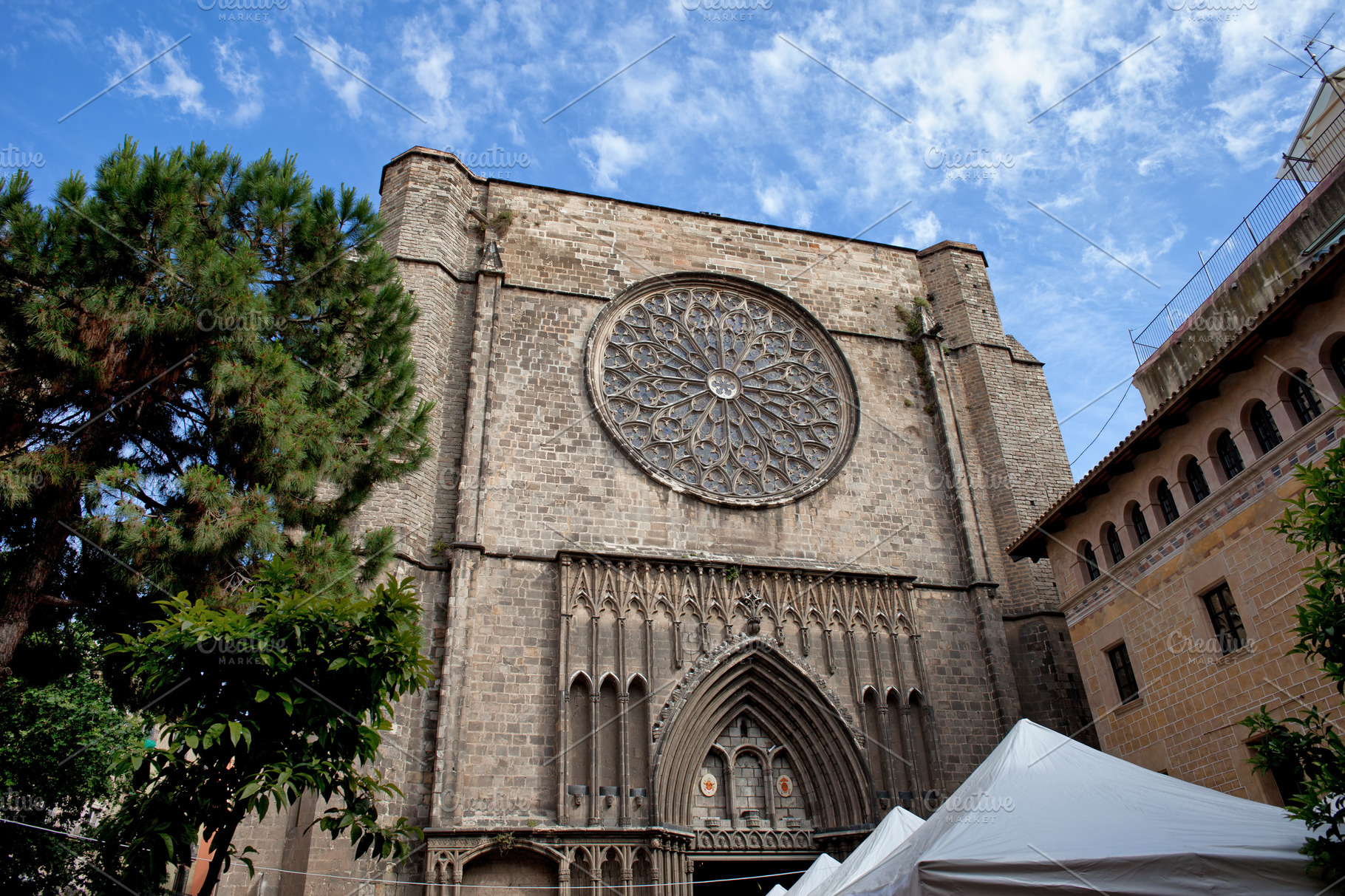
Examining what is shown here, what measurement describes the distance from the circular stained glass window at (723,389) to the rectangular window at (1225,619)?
5.63 metres

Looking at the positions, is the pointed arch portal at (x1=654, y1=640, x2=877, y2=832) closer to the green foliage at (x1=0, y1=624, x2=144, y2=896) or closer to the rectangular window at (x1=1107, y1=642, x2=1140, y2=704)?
the rectangular window at (x1=1107, y1=642, x2=1140, y2=704)

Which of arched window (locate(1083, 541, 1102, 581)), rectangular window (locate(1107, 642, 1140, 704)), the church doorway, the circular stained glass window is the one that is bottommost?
the church doorway

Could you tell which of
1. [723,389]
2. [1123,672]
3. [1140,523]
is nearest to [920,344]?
[723,389]

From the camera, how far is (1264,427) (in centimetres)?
973

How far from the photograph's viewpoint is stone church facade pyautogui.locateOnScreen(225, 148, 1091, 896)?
1097 cm

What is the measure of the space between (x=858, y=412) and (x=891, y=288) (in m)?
3.13

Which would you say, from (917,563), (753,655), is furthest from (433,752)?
(917,563)

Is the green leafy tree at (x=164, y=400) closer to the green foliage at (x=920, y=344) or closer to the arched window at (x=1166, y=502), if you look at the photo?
the arched window at (x=1166, y=502)

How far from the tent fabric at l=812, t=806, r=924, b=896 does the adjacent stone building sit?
3.72 metres

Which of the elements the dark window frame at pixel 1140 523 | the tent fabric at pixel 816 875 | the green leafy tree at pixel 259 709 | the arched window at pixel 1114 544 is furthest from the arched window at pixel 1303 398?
the green leafy tree at pixel 259 709

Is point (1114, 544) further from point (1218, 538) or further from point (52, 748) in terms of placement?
point (52, 748)

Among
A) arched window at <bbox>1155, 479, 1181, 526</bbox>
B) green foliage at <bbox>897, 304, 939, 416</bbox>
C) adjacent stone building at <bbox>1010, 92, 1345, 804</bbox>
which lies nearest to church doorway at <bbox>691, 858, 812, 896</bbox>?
adjacent stone building at <bbox>1010, 92, 1345, 804</bbox>

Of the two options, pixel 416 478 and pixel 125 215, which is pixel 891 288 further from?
pixel 125 215

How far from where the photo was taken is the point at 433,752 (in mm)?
10742
